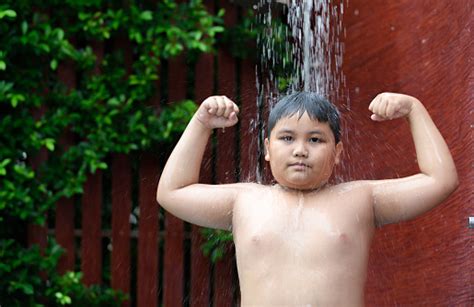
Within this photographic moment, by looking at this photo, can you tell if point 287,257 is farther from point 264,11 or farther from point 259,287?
point 264,11

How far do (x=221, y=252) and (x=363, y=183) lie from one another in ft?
7.28

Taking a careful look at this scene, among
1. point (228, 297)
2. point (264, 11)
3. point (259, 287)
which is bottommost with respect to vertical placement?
point (228, 297)

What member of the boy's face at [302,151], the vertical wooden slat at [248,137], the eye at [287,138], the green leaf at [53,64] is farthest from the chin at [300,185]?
the green leaf at [53,64]

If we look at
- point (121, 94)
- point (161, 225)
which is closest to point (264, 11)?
point (121, 94)

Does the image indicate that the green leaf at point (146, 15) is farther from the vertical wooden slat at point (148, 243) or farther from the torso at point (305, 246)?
the torso at point (305, 246)

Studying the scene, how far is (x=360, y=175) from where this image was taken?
13.2 feet

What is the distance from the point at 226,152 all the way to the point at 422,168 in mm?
2214

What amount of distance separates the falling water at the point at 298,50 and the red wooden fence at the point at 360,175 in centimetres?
6

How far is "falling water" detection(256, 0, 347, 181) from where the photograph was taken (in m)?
4.34

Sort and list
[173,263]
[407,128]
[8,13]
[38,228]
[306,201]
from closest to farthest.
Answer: [306,201], [407,128], [8,13], [173,263], [38,228]

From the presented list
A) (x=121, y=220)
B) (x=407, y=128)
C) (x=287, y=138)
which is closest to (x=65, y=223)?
(x=121, y=220)

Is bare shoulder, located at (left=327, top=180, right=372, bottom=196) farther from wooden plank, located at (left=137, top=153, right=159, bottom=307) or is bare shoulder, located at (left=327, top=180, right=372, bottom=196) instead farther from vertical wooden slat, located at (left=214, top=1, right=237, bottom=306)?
wooden plank, located at (left=137, top=153, right=159, bottom=307)

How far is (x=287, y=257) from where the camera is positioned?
288 cm

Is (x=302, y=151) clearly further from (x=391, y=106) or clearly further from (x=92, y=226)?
(x=92, y=226)
